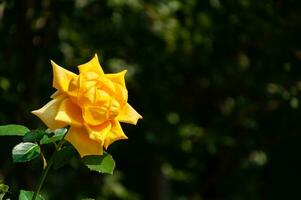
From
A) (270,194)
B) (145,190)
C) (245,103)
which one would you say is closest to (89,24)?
(245,103)

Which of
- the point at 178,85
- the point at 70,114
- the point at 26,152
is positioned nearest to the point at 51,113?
the point at 70,114

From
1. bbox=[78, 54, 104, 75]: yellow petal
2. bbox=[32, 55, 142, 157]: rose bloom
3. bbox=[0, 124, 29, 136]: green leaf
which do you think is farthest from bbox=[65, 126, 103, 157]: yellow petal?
bbox=[0, 124, 29, 136]: green leaf

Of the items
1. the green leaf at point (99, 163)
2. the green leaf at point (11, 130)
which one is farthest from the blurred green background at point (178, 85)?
the green leaf at point (99, 163)

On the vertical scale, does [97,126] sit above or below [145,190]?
below

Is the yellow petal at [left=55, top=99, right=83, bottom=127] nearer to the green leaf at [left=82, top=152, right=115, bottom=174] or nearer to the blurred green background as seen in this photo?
the green leaf at [left=82, top=152, right=115, bottom=174]

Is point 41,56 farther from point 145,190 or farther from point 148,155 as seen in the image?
point 145,190

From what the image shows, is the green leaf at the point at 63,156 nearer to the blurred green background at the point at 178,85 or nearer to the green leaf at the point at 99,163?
the green leaf at the point at 99,163
